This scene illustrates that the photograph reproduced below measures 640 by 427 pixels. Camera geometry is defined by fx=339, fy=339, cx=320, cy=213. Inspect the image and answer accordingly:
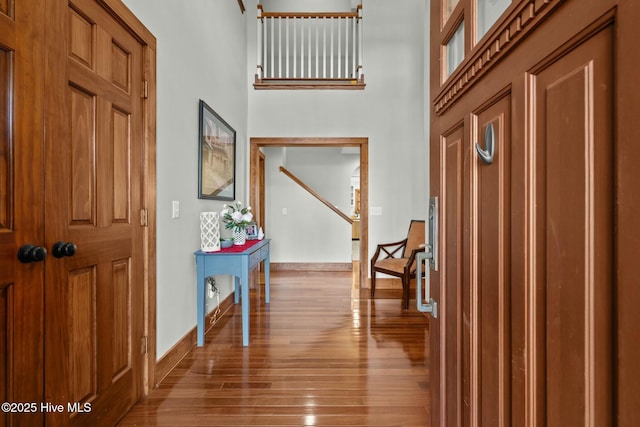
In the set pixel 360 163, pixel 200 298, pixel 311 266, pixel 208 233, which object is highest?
pixel 360 163

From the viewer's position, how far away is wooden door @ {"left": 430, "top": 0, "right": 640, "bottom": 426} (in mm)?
425

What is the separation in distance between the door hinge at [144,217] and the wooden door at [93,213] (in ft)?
0.07

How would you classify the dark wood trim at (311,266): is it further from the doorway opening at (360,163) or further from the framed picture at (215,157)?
the framed picture at (215,157)

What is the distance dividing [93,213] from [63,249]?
25 centimetres

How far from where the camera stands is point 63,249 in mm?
1256

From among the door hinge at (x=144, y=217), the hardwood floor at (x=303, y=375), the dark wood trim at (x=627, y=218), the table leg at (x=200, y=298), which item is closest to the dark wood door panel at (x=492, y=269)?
the dark wood trim at (x=627, y=218)

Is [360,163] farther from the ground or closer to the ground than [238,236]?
farther from the ground

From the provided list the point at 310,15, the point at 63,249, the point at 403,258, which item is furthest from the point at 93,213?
the point at 310,15

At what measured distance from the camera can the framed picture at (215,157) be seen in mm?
2713

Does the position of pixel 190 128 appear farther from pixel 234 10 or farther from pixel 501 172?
pixel 501 172

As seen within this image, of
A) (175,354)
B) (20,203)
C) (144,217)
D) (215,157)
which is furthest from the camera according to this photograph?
(215,157)

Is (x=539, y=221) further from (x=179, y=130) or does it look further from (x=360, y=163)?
(x=360, y=163)

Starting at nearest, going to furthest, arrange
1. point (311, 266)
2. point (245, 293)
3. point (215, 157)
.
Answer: point (245, 293), point (215, 157), point (311, 266)

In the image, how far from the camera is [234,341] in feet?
8.73
